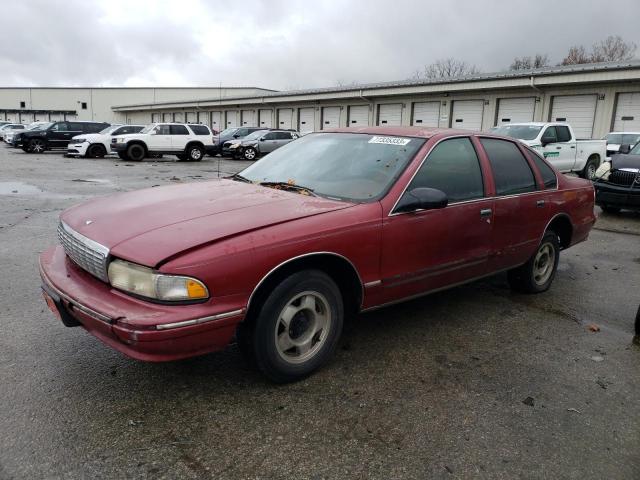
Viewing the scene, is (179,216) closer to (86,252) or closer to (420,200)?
(86,252)

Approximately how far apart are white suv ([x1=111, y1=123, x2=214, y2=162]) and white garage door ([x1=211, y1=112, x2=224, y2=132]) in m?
22.1

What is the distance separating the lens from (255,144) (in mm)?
24516

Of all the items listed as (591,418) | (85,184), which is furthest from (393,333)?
(85,184)

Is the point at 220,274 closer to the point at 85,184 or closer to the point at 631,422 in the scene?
the point at 631,422

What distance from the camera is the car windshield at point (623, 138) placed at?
18.4 metres

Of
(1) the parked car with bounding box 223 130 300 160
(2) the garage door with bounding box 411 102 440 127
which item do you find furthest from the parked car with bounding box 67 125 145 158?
(2) the garage door with bounding box 411 102 440 127

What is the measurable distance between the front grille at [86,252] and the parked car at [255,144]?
21.4m

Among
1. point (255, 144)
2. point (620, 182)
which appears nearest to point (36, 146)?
point (255, 144)

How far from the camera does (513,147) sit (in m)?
4.78

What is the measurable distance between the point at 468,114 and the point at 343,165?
922 inches

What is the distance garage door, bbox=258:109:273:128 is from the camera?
126 feet

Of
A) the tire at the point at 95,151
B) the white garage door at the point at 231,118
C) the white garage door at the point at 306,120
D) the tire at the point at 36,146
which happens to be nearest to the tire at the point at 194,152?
the tire at the point at 95,151

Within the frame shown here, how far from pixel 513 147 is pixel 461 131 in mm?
715

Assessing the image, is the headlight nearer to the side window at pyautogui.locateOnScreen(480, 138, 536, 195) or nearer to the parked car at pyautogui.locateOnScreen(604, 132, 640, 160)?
the side window at pyautogui.locateOnScreen(480, 138, 536, 195)
